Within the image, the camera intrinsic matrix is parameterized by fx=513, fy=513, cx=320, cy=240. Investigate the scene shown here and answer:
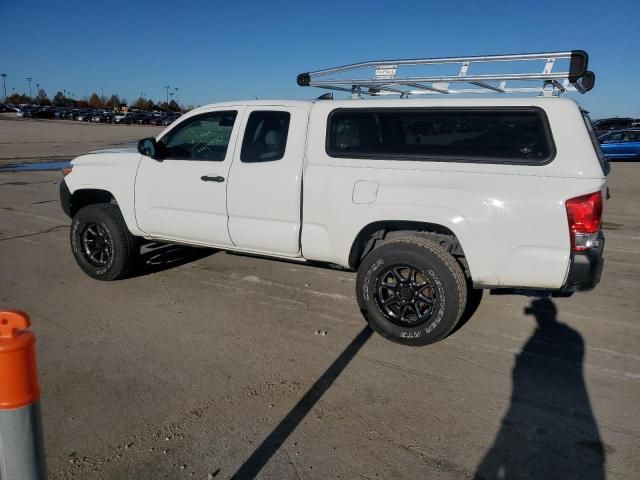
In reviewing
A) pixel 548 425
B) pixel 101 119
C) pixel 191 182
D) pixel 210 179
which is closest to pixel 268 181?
pixel 210 179

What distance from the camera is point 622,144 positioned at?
22.7m

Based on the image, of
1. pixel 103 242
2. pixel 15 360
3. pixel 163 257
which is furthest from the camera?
pixel 163 257

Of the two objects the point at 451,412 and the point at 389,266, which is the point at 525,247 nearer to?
the point at 389,266

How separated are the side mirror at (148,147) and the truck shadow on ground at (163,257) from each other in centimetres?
124

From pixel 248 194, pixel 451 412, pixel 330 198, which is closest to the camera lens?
pixel 451 412

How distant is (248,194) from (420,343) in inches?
78.1

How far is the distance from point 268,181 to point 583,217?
250 cm

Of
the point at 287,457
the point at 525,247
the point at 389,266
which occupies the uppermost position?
the point at 525,247

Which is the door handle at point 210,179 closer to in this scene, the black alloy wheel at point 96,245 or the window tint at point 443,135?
the window tint at point 443,135

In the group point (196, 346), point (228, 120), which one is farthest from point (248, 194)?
point (196, 346)

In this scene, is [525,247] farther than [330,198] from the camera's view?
No

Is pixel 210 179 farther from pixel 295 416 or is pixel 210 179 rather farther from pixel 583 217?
pixel 583 217

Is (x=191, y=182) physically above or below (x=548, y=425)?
above

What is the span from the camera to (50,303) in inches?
190
